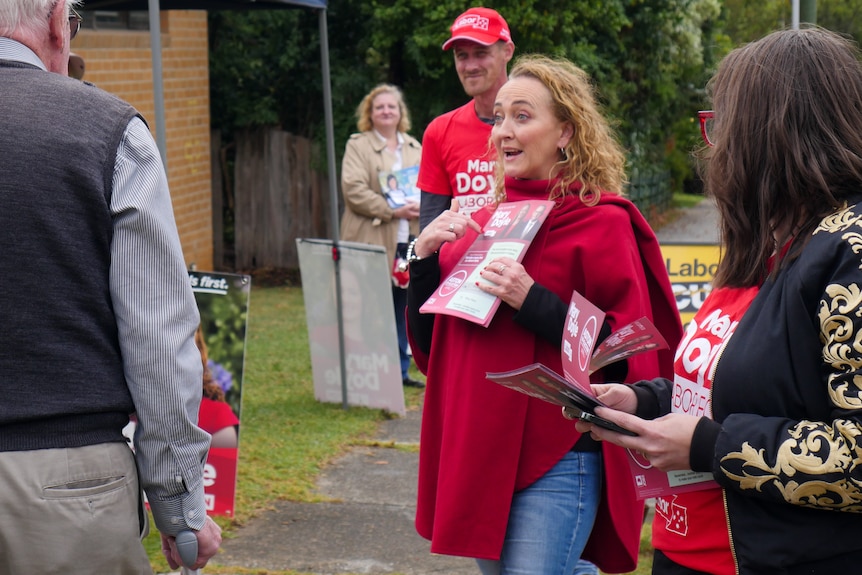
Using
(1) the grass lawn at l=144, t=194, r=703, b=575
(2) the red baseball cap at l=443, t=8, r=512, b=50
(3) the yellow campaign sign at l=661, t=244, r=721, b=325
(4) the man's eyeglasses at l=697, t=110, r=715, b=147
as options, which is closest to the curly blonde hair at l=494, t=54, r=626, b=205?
(4) the man's eyeglasses at l=697, t=110, r=715, b=147

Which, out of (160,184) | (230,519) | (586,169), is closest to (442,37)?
(230,519)

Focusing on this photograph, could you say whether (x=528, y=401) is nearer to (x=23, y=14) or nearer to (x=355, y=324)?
(x=23, y=14)

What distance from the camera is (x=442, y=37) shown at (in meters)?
12.1

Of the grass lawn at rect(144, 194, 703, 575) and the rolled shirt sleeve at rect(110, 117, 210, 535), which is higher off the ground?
the rolled shirt sleeve at rect(110, 117, 210, 535)

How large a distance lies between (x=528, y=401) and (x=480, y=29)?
8.89 ft

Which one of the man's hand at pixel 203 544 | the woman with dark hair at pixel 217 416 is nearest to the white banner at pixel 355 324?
the woman with dark hair at pixel 217 416

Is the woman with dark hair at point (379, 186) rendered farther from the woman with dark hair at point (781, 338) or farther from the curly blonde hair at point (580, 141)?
the woman with dark hair at point (781, 338)

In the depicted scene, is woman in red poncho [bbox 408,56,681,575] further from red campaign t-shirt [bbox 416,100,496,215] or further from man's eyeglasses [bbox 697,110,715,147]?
red campaign t-shirt [bbox 416,100,496,215]

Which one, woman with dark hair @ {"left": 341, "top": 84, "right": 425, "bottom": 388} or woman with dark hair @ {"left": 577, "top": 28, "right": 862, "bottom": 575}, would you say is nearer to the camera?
woman with dark hair @ {"left": 577, "top": 28, "right": 862, "bottom": 575}

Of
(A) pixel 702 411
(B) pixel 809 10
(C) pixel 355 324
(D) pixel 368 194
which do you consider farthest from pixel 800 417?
(D) pixel 368 194

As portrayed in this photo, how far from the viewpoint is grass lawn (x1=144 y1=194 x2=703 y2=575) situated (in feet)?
18.6

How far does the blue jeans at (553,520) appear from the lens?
2992mm

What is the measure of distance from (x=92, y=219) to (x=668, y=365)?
5.83ft

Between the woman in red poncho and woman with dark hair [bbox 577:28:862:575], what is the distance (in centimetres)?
77
